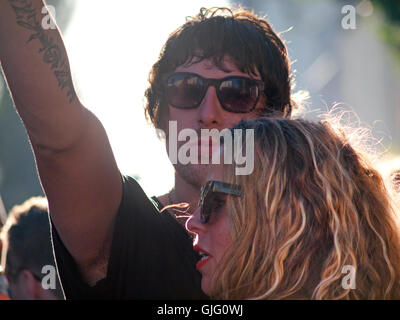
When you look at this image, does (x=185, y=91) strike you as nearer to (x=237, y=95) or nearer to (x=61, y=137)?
(x=237, y=95)

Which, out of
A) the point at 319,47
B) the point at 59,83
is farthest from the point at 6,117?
the point at 59,83

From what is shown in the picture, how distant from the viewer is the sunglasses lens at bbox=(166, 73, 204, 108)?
10.3 ft

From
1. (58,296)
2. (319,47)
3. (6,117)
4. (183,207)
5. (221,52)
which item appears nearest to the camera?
(183,207)

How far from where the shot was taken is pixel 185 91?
317 cm

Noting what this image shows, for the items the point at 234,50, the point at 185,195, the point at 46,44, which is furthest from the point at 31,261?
the point at 46,44

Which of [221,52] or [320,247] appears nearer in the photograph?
[320,247]

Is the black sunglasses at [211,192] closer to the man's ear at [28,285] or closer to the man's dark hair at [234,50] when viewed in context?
the man's dark hair at [234,50]

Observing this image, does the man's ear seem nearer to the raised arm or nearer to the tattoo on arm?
the raised arm

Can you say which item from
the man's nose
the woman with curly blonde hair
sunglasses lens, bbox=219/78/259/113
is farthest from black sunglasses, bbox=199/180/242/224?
A: sunglasses lens, bbox=219/78/259/113

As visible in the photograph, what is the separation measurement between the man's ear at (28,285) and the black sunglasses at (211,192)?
6.26 feet

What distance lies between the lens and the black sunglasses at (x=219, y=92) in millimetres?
3143
